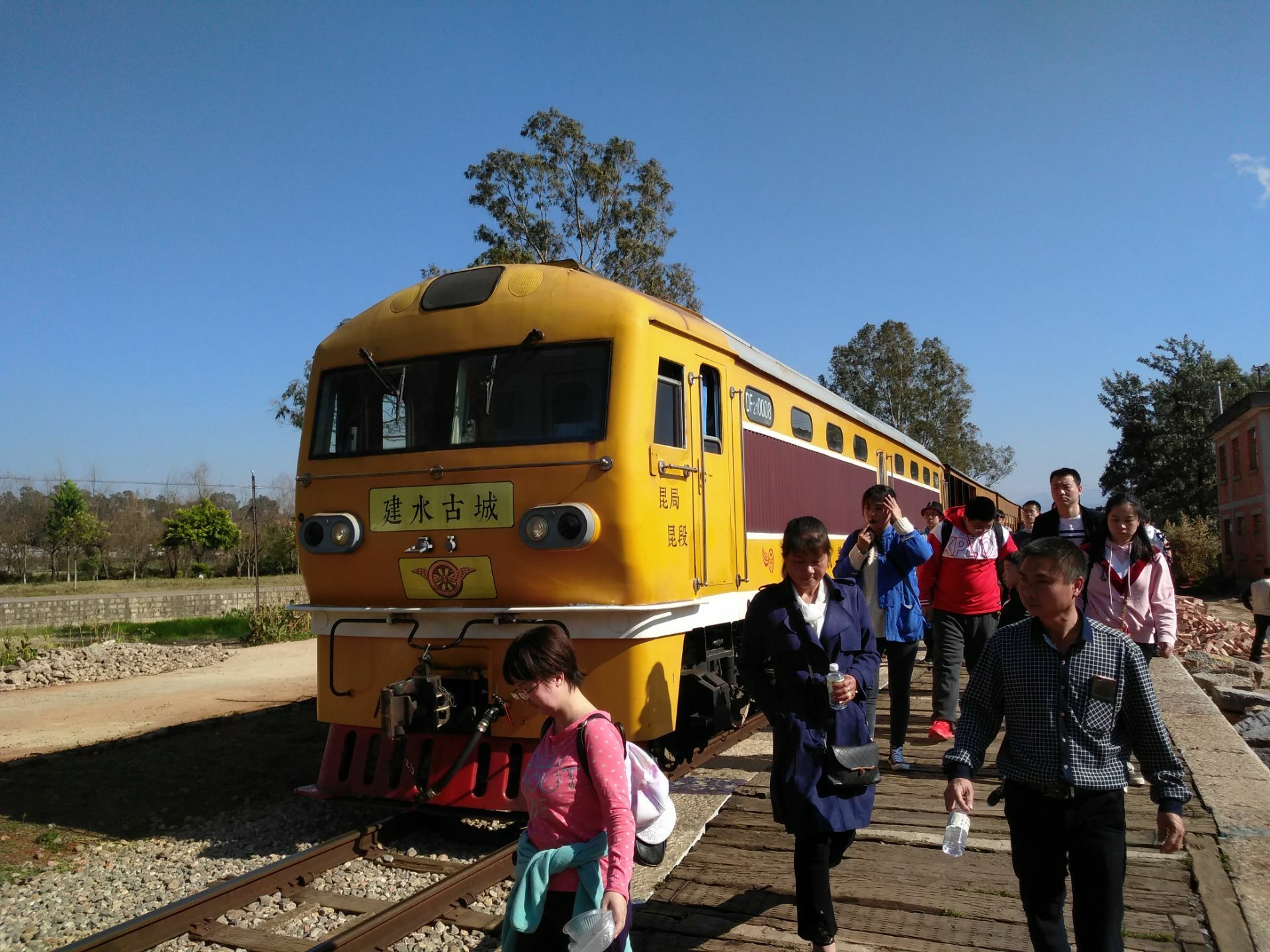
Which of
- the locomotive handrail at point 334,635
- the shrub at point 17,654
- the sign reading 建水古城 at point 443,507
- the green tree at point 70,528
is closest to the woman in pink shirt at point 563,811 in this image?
the sign reading 建水古城 at point 443,507

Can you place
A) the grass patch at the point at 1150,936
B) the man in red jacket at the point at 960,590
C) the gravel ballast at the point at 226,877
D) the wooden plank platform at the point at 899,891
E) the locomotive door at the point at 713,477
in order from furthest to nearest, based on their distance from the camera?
the man in red jacket at the point at 960,590 < the locomotive door at the point at 713,477 < the gravel ballast at the point at 226,877 < the wooden plank platform at the point at 899,891 < the grass patch at the point at 1150,936

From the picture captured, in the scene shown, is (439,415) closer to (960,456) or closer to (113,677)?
(113,677)

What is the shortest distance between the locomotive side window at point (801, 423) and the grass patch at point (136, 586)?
27.0m

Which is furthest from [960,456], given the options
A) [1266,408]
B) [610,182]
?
[610,182]

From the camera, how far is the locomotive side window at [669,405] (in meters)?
5.86


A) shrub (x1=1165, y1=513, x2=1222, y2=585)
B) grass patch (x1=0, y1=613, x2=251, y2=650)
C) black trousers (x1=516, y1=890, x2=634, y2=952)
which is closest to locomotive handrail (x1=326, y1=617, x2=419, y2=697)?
black trousers (x1=516, y1=890, x2=634, y2=952)

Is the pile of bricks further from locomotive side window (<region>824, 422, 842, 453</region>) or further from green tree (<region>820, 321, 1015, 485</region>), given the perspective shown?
green tree (<region>820, 321, 1015, 485</region>)

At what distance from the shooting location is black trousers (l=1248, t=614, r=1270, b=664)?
14.1 m

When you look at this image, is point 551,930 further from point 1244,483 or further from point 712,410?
point 1244,483

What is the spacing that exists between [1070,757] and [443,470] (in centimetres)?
395

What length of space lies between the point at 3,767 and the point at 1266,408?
96.8ft

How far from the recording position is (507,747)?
18.5 ft

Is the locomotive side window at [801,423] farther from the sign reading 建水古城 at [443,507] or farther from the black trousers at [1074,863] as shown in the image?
the black trousers at [1074,863]

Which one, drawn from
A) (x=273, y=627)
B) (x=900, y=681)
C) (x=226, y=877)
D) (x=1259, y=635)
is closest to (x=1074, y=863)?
(x=900, y=681)
